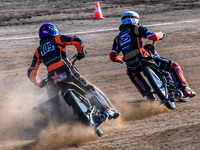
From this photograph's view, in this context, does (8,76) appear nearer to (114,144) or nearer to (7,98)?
(7,98)

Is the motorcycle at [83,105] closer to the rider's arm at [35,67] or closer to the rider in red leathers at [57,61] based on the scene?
the rider in red leathers at [57,61]

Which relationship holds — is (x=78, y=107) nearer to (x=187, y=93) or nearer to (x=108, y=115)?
(x=108, y=115)

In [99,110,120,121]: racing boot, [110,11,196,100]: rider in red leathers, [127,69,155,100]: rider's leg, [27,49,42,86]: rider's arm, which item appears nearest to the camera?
[99,110,120,121]: racing boot

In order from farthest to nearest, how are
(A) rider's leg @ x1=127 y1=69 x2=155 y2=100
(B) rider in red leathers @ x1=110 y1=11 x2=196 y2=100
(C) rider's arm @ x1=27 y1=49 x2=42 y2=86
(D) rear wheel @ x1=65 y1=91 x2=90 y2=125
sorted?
1. (A) rider's leg @ x1=127 y1=69 x2=155 y2=100
2. (B) rider in red leathers @ x1=110 y1=11 x2=196 y2=100
3. (C) rider's arm @ x1=27 y1=49 x2=42 y2=86
4. (D) rear wheel @ x1=65 y1=91 x2=90 y2=125

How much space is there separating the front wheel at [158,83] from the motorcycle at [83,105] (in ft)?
4.15

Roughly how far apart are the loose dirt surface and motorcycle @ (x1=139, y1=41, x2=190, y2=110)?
0.40 meters

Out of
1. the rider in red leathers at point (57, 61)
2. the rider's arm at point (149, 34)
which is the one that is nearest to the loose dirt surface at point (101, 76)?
the rider in red leathers at point (57, 61)

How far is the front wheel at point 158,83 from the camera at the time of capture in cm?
670

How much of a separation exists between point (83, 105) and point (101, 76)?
14.6ft

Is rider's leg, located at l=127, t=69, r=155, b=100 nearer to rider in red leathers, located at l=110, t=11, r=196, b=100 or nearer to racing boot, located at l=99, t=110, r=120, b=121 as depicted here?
rider in red leathers, located at l=110, t=11, r=196, b=100

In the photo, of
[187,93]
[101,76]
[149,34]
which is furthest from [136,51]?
[101,76]

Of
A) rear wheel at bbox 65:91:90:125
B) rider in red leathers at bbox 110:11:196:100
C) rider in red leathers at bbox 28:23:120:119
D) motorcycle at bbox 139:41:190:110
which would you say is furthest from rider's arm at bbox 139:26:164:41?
rear wheel at bbox 65:91:90:125

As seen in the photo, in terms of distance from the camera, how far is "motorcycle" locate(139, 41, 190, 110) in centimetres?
671

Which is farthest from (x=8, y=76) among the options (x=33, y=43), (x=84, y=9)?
(x=84, y=9)
